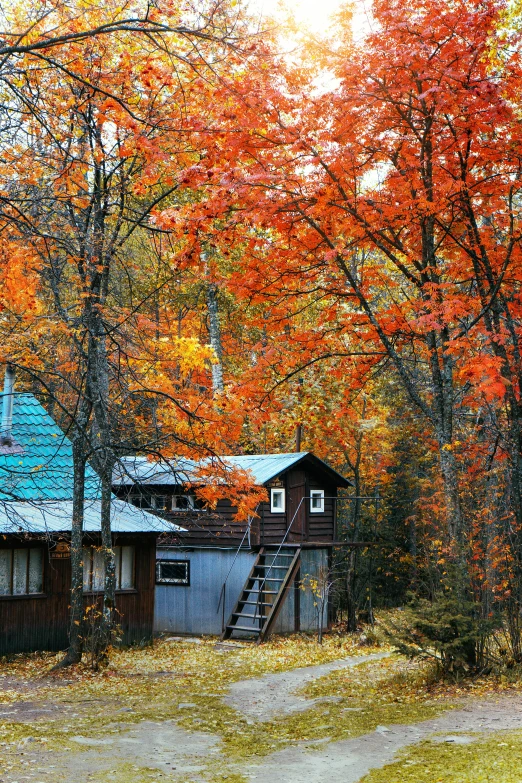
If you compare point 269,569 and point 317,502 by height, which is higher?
point 317,502

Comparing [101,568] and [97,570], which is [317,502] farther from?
[97,570]

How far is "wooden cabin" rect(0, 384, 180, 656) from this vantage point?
54.3 feet

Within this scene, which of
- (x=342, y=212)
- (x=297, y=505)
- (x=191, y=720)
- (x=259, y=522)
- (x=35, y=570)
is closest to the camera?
(x=191, y=720)

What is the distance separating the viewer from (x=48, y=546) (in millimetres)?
16703

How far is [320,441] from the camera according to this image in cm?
3011

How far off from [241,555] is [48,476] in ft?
25.3

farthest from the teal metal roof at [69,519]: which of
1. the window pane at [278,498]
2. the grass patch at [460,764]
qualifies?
the grass patch at [460,764]

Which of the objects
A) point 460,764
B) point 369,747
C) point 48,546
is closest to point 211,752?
point 369,747

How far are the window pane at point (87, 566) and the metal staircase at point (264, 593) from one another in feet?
17.1

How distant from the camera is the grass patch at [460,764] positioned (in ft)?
23.5

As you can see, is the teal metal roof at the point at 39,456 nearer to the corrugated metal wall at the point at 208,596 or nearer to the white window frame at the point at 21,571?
the white window frame at the point at 21,571

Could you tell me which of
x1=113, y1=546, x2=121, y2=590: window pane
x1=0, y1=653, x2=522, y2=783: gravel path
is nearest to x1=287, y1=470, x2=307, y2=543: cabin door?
x1=113, y1=546, x2=121, y2=590: window pane

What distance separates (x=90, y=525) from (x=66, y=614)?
206 cm

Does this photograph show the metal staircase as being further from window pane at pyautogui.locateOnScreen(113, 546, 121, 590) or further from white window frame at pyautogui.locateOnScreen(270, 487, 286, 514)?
window pane at pyautogui.locateOnScreen(113, 546, 121, 590)
